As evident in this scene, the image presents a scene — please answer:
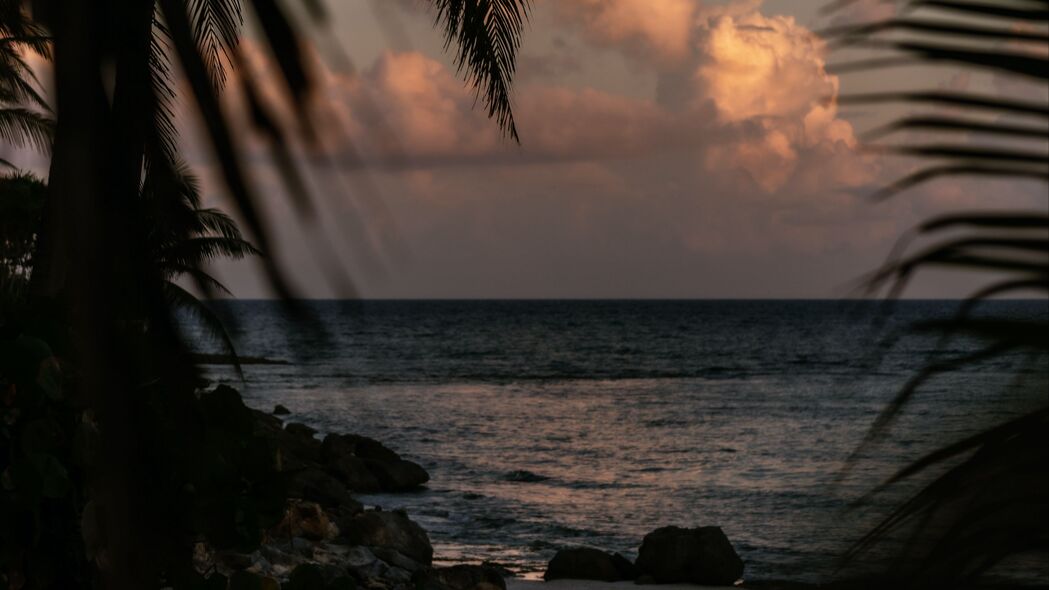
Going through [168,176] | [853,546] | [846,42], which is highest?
[846,42]

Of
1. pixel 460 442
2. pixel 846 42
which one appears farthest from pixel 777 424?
pixel 846 42

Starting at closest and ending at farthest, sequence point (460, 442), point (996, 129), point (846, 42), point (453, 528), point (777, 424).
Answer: point (996, 129), point (846, 42), point (453, 528), point (460, 442), point (777, 424)

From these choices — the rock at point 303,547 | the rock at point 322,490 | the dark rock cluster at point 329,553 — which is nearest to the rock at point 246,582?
the dark rock cluster at point 329,553

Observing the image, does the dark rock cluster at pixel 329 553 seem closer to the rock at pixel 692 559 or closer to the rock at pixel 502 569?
the rock at pixel 502 569

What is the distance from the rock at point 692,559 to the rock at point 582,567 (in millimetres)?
514

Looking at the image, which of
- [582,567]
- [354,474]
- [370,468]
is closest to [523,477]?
[370,468]

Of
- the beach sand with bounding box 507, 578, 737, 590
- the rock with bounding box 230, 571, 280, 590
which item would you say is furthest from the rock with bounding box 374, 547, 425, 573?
the rock with bounding box 230, 571, 280, 590

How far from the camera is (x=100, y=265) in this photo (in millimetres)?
546

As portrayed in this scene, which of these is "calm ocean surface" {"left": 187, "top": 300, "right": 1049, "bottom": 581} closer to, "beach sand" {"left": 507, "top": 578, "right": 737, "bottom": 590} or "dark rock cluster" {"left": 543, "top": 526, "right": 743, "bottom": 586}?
"dark rock cluster" {"left": 543, "top": 526, "right": 743, "bottom": 586}

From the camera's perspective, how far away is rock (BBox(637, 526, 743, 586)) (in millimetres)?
15508

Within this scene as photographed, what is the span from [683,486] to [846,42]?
27128 millimetres

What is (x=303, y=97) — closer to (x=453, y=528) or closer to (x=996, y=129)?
(x=996, y=129)

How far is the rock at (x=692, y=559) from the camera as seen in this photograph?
15508mm

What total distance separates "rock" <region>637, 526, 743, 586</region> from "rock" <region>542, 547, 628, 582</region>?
51 cm
